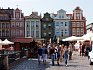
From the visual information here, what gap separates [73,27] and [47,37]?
7.92 m

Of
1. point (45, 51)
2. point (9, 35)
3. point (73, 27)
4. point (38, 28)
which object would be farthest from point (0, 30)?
point (45, 51)

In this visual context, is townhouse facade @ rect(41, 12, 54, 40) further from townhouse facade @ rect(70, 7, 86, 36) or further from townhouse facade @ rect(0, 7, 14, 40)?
townhouse facade @ rect(0, 7, 14, 40)

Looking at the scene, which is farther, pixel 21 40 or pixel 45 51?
pixel 21 40

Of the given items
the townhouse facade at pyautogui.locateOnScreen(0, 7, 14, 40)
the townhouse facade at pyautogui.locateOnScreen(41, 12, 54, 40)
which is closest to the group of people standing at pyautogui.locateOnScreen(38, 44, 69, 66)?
the townhouse facade at pyautogui.locateOnScreen(0, 7, 14, 40)

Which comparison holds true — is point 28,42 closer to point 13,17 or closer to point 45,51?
point 45,51

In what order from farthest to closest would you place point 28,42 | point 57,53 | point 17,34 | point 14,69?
point 17,34
point 28,42
point 57,53
point 14,69

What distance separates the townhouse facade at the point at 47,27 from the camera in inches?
3688

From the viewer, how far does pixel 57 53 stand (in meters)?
26.2

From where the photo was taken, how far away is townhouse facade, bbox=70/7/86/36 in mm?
94375

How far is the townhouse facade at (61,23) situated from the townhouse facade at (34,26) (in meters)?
4.76

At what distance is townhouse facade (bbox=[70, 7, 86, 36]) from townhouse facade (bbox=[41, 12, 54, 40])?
223 inches

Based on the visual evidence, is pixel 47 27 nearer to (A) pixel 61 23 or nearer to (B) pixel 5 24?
(A) pixel 61 23

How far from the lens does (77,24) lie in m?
94.2

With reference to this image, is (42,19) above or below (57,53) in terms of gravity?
above
